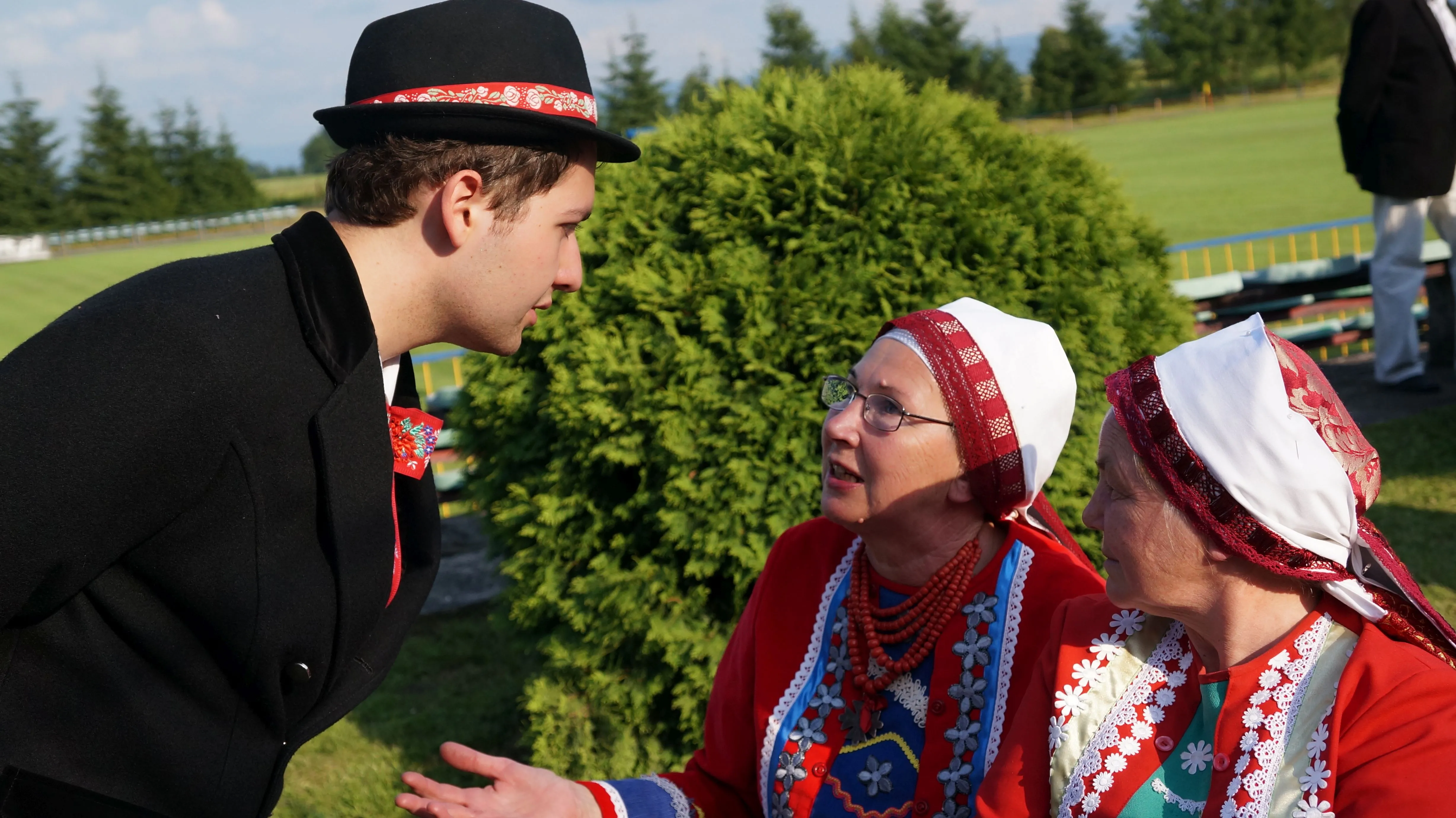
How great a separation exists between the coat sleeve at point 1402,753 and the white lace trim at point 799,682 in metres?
1.12

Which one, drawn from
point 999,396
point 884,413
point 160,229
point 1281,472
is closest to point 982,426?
point 999,396

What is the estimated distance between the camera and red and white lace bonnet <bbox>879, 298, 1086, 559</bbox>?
2.44 m

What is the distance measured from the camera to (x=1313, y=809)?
165 centimetres

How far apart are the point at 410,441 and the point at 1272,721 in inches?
59.9

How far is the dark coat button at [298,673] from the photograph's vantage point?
1.87 meters

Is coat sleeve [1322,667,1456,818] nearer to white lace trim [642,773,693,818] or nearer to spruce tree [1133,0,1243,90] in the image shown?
white lace trim [642,773,693,818]

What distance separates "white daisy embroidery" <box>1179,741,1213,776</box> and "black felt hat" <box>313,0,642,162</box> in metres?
1.37

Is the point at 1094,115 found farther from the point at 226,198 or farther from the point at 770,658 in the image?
the point at 770,658

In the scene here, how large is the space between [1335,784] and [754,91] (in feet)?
10.0

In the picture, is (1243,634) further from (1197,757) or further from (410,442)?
(410,442)

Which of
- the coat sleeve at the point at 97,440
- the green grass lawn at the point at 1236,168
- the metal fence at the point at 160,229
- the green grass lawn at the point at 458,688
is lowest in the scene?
the green grass lawn at the point at 458,688

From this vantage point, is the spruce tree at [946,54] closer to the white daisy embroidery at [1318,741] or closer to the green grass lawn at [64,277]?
the green grass lawn at [64,277]

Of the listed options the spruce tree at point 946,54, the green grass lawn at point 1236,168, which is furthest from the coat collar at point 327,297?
the spruce tree at point 946,54

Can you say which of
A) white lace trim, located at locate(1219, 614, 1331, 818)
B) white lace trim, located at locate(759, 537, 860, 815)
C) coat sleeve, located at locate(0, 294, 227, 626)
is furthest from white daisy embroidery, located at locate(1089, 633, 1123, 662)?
coat sleeve, located at locate(0, 294, 227, 626)
